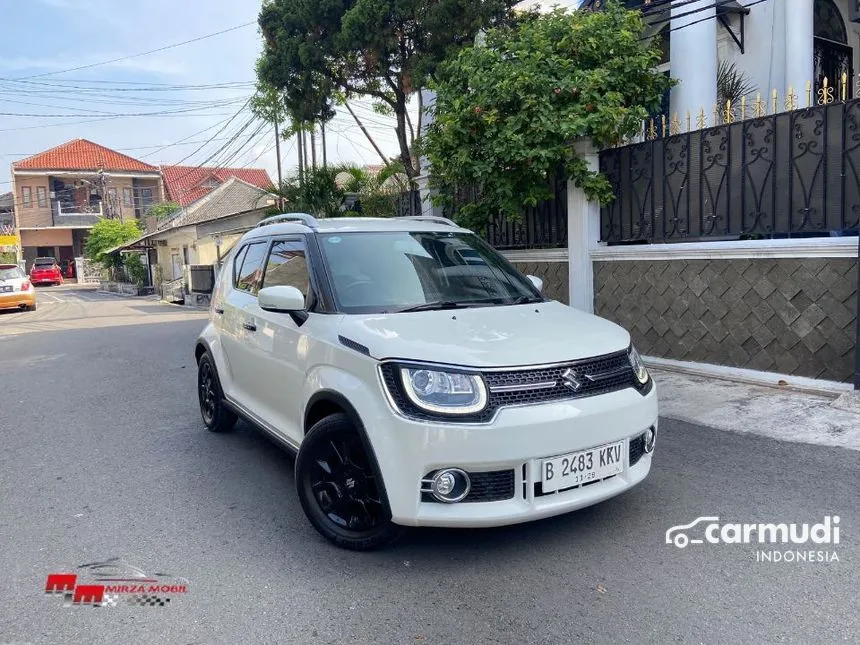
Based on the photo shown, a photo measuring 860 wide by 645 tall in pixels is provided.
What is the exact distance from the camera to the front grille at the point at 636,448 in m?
3.58

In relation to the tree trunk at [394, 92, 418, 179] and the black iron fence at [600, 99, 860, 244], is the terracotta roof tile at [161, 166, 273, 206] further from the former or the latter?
the black iron fence at [600, 99, 860, 244]

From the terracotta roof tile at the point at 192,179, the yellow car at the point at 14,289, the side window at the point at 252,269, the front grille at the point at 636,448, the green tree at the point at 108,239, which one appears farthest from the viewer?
the terracotta roof tile at the point at 192,179

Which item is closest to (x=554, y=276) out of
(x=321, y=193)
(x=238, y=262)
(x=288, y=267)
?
(x=238, y=262)

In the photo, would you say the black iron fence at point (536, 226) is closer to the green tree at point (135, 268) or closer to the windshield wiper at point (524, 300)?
the windshield wiper at point (524, 300)

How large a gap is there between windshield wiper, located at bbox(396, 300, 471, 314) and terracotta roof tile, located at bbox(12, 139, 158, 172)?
5611 cm

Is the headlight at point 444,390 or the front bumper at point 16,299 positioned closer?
the headlight at point 444,390

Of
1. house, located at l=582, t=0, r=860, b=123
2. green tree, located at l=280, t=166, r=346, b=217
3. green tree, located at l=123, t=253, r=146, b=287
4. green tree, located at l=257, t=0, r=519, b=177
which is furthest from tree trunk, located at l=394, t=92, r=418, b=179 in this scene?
green tree, located at l=123, t=253, r=146, b=287

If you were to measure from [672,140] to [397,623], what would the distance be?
620cm

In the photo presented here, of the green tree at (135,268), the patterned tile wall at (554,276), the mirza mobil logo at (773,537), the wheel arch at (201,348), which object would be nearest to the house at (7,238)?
the green tree at (135,268)

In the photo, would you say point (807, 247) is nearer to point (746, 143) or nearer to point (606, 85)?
point (746, 143)

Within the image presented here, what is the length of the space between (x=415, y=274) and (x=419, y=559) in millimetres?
1697

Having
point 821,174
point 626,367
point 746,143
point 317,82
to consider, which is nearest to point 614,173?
point 746,143

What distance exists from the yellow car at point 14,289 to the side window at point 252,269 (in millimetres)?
19740

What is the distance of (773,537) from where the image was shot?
3.54 m
